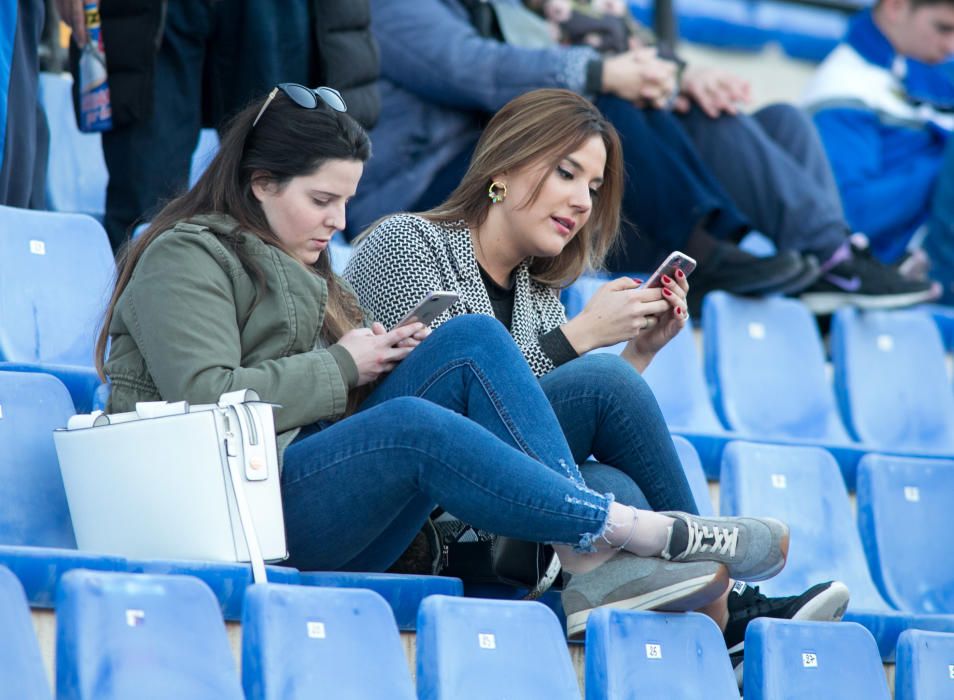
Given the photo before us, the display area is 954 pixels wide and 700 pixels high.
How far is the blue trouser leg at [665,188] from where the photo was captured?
3.53 m

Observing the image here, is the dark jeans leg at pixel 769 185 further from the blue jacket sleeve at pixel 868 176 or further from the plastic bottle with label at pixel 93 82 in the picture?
the plastic bottle with label at pixel 93 82

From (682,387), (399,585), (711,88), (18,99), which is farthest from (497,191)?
(711,88)

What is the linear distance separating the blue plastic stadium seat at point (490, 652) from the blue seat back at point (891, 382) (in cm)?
183

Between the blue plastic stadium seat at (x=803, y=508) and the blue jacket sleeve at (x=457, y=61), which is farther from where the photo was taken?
the blue jacket sleeve at (x=457, y=61)

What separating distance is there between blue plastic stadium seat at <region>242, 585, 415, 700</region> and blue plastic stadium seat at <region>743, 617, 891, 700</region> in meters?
0.54

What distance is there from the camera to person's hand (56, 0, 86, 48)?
117 inches

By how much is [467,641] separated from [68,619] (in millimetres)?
502

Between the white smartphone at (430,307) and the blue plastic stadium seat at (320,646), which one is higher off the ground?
the white smartphone at (430,307)

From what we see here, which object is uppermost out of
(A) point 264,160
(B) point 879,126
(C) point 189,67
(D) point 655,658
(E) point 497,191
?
(A) point 264,160

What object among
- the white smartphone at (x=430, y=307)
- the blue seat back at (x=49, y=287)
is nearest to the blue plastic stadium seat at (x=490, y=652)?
the white smartphone at (x=430, y=307)

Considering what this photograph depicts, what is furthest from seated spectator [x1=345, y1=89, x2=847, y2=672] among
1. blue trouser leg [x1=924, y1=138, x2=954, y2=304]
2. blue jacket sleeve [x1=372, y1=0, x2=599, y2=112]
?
blue trouser leg [x1=924, y1=138, x2=954, y2=304]

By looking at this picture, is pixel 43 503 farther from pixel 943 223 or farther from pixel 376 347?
pixel 943 223

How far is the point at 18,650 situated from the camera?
1.54 meters

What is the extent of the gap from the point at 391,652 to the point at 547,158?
91 centimetres
